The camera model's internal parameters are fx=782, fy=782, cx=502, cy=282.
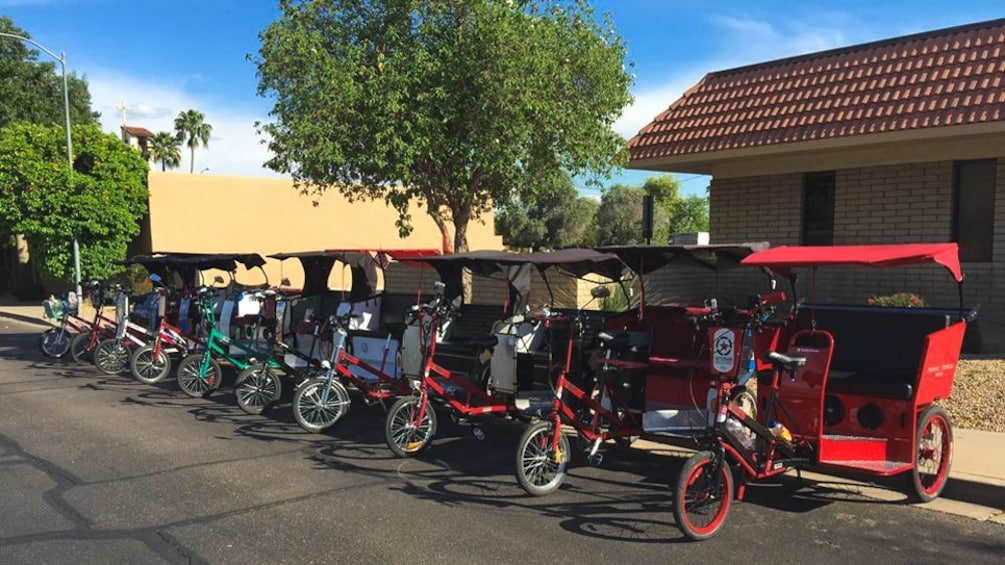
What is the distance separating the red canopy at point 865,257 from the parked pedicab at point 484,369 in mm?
1883

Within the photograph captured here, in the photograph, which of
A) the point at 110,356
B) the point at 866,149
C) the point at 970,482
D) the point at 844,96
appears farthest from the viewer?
the point at 866,149

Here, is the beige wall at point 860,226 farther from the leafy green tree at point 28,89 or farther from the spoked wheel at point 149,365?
the leafy green tree at point 28,89

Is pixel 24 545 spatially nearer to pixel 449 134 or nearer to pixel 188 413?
pixel 188 413

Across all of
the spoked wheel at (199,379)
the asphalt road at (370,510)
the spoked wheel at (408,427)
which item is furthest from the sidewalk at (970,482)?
the spoked wheel at (199,379)

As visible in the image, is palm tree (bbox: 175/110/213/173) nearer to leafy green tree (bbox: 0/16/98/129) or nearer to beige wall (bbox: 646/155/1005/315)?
leafy green tree (bbox: 0/16/98/129)

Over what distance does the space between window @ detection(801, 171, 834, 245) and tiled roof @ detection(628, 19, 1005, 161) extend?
5.56 ft

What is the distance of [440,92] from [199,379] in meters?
5.53

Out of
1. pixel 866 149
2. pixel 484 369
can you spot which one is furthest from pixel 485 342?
pixel 866 149

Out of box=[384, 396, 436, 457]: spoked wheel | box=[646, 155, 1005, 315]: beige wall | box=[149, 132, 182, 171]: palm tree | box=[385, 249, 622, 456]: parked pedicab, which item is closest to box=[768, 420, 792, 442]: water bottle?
box=[385, 249, 622, 456]: parked pedicab

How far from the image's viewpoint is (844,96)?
12.7 meters

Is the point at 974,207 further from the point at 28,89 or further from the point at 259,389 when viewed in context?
the point at 28,89

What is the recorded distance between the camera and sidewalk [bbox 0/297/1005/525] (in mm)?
5766

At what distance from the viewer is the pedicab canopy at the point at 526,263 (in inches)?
307

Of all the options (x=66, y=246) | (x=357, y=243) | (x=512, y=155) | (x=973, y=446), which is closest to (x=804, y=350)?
(x=973, y=446)
